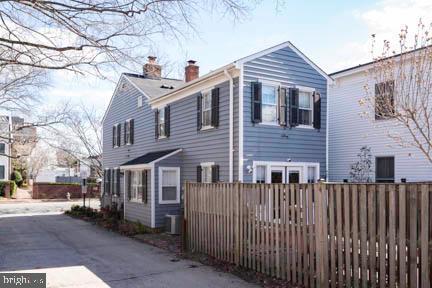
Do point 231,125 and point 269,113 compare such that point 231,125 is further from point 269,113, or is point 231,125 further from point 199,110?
point 199,110

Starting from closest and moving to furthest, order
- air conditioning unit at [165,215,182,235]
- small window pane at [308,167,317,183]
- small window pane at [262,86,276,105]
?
small window pane at [262,86,276,105]
air conditioning unit at [165,215,182,235]
small window pane at [308,167,317,183]

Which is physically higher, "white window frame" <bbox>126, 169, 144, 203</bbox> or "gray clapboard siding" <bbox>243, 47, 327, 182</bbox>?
"gray clapboard siding" <bbox>243, 47, 327, 182</bbox>

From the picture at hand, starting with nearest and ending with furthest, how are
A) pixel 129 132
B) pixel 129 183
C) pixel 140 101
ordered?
1. pixel 129 183
2. pixel 140 101
3. pixel 129 132

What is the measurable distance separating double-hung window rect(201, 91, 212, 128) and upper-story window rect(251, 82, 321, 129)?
2.12 meters

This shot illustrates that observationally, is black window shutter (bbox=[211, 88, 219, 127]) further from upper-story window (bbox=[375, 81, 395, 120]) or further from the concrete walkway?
upper-story window (bbox=[375, 81, 395, 120])

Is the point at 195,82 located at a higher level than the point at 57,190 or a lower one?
higher

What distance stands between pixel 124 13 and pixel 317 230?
5231 millimetres

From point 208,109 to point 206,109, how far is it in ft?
0.51

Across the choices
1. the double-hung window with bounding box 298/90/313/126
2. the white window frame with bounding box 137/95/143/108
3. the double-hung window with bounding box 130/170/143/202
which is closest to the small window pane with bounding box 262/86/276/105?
the double-hung window with bounding box 298/90/313/126

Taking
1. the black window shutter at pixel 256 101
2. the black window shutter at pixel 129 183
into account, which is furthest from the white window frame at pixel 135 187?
the black window shutter at pixel 256 101

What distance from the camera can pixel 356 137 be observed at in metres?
17.0

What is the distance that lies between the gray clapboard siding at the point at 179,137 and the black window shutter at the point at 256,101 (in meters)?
0.63

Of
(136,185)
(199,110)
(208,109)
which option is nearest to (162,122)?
(136,185)

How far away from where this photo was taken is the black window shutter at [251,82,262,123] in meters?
13.6
